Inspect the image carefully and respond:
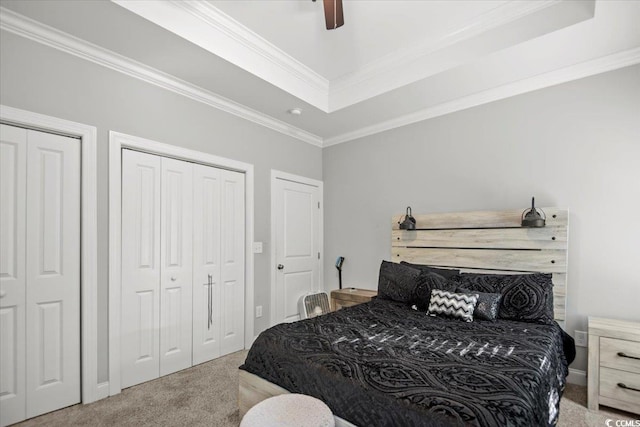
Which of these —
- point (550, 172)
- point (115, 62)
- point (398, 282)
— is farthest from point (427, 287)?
point (115, 62)

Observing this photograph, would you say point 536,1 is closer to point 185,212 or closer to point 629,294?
point 629,294

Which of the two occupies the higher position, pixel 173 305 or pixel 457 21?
pixel 457 21

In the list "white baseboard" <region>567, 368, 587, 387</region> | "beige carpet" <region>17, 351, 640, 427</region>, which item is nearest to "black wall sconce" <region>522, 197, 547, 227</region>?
"white baseboard" <region>567, 368, 587, 387</region>

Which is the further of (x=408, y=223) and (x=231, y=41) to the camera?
(x=408, y=223)

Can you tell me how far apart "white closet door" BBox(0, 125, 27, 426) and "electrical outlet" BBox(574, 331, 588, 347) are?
4.09 meters

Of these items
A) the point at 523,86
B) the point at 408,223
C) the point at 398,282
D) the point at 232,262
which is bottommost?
the point at 398,282

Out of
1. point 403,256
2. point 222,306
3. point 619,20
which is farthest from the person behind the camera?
point 403,256

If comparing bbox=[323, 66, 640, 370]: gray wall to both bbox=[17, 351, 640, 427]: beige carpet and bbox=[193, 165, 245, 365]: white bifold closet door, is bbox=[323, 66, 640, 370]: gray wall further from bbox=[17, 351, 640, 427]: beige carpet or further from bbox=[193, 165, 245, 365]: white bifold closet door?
bbox=[193, 165, 245, 365]: white bifold closet door

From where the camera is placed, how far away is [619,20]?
2211mm

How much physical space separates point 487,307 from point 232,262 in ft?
7.94

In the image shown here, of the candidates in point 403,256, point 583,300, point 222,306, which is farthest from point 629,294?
point 222,306

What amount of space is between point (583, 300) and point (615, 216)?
0.72 meters

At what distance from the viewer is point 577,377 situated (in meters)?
2.71

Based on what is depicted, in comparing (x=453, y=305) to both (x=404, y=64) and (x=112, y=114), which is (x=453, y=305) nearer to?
(x=404, y=64)
